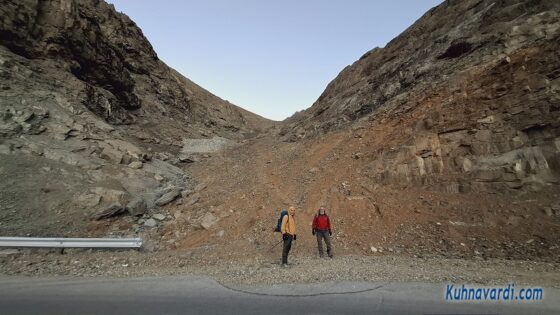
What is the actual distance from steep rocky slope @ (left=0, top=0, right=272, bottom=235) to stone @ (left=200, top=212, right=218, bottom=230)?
2.25 meters

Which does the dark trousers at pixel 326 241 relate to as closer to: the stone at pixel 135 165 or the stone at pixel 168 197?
the stone at pixel 168 197

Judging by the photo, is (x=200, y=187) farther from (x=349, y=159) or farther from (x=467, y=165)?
(x=467, y=165)

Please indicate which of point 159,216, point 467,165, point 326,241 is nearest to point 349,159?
point 467,165

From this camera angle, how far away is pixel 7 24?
663 inches

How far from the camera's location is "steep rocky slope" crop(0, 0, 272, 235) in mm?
11430

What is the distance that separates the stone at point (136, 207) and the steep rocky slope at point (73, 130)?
36 mm

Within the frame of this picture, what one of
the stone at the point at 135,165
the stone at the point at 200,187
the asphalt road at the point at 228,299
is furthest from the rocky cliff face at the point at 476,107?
the stone at the point at 135,165

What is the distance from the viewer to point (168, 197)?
46.2 feet

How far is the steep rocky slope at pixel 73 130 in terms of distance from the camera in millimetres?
11430

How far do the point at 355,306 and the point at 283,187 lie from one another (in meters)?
10.1

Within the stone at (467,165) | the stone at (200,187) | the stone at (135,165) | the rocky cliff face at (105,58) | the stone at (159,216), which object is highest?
the rocky cliff face at (105,58)

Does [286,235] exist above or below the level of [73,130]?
below

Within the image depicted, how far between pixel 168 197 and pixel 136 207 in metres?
1.77

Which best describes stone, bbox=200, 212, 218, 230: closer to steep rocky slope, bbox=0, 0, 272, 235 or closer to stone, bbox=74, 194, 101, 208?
steep rocky slope, bbox=0, 0, 272, 235
